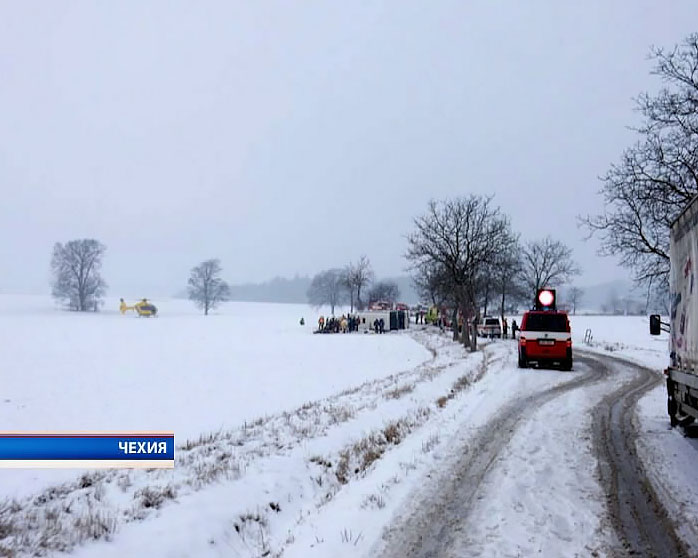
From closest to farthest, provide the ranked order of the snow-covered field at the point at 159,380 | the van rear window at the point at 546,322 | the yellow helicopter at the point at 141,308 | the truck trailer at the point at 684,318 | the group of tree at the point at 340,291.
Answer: the truck trailer at the point at 684,318 < the snow-covered field at the point at 159,380 < the van rear window at the point at 546,322 < the yellow helicopter at the point at 141,308 < the group of tree at the point at 340,291

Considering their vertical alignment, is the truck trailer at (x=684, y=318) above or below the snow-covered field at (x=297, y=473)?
above

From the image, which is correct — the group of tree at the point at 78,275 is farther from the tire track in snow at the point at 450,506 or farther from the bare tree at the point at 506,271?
the tire track in snow at the point at 450,506

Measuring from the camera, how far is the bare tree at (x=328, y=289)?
4641 inches

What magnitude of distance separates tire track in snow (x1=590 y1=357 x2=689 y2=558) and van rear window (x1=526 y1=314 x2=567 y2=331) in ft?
28.2

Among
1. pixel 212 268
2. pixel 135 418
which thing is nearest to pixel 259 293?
pixel 212 268

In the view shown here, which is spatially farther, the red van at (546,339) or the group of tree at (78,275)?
the group of tree at (78,275)

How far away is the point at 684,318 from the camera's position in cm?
789

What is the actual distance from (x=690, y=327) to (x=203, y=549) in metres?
7.03

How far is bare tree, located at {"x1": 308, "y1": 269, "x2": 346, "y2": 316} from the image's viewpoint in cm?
11788

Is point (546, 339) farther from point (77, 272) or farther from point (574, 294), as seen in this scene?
point (574, 294)

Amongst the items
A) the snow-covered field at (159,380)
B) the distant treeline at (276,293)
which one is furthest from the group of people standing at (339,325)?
the distant treeline at (276,293)

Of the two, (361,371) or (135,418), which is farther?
(361,371)

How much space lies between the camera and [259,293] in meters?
186

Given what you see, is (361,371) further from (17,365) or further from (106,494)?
(106,494)
